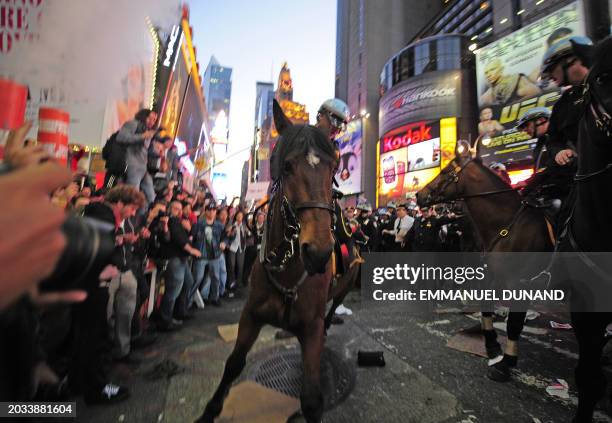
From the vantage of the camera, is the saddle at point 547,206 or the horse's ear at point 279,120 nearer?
the horse's ear at point 279,120

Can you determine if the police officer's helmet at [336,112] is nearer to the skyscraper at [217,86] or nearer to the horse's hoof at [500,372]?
the horse's hoof at [500,372]

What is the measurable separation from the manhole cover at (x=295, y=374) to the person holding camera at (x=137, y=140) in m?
4.26

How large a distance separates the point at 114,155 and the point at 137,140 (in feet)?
1.73

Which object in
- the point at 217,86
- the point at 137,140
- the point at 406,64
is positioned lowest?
the point at 137,140

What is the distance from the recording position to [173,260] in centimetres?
576

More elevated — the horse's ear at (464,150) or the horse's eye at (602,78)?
the horse's ear at (464,150)

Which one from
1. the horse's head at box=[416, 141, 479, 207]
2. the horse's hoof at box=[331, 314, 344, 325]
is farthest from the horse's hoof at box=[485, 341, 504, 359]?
the horse's hoof at box=[331, 314, 344, 325]

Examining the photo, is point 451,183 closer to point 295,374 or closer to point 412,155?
point 295,374

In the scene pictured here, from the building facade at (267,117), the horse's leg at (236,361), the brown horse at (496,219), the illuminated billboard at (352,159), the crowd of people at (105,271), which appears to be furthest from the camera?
the building facade at (267,117)

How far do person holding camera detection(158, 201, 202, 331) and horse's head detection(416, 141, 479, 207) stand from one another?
4.65m

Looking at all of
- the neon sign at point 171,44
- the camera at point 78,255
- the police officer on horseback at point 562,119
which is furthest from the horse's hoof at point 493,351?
the neon sign at point 171,44

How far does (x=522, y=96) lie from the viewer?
1091 inches

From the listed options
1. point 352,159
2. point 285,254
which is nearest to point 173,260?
point 285,254

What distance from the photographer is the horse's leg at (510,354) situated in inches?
147
